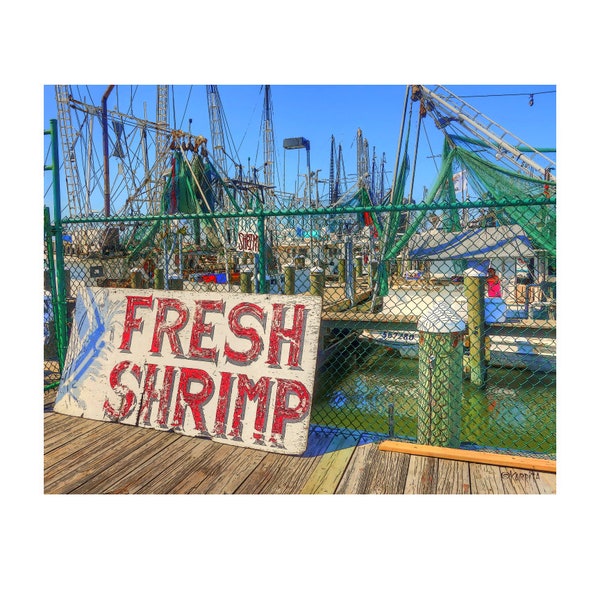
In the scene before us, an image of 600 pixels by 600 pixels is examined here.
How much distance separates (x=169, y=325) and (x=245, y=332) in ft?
2.05

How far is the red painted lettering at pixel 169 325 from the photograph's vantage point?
3.29 metres

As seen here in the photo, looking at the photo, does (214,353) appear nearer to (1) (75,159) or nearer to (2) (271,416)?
(2) (271,416)

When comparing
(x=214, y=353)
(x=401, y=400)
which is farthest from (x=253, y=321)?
(x=401, y=400)

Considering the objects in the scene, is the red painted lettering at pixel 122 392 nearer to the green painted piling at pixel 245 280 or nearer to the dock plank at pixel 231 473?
the dock plank at pixel 231 473

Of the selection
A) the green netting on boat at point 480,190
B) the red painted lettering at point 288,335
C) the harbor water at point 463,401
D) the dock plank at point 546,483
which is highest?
the green netting on boat at point 480,190

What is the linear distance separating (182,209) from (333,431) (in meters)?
10.7

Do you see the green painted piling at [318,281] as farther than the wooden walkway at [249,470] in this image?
Yes

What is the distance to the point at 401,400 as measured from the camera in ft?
30.9

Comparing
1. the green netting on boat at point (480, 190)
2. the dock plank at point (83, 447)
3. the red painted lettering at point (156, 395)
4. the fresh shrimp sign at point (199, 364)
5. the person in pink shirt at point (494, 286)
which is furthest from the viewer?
the person in pink shirt at point (494, 286)

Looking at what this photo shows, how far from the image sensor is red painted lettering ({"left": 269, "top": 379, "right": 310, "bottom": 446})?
2918mm

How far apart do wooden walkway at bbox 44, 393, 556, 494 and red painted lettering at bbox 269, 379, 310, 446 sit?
0.14 m

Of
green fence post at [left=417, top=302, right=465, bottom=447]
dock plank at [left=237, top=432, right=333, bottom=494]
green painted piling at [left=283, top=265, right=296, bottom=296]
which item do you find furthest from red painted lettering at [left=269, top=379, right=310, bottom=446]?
green painted piling at [left=283, top=265, right=296, bottom=296]

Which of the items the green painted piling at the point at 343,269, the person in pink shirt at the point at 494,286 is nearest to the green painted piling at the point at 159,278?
the green painted piling at the point at 343,269

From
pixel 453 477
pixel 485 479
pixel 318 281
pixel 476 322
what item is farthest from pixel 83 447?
pixel 476 322
